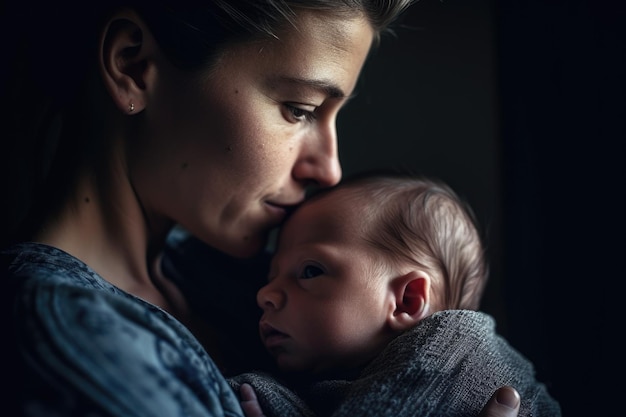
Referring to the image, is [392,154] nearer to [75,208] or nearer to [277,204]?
[277,204]

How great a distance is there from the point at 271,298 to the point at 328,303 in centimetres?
10

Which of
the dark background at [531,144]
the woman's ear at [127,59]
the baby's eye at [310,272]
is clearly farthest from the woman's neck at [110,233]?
the dark background at [531,144]

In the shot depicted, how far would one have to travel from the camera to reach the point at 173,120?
107cm

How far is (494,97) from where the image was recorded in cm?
179

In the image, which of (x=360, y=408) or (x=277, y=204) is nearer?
(x=360, y=408)

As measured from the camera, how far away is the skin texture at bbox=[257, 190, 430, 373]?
3.42 feet

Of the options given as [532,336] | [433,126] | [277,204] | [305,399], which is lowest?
[532,336]

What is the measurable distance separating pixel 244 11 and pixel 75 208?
0.42m

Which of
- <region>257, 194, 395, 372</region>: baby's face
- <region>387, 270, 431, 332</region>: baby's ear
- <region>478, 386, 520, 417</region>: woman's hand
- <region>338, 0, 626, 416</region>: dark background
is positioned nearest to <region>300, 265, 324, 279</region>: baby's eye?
<region>257, 194, 395, 372</region>: baby's face

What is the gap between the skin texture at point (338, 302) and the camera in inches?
41.0

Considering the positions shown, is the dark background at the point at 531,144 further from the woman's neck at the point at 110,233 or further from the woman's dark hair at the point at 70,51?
the woman's neck at the point at 110,233

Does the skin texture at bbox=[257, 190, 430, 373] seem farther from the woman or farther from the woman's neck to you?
the woman's neck

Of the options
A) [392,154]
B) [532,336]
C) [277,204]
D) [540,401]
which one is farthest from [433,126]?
[540,401]

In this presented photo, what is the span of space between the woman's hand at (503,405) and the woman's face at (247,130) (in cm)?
46
